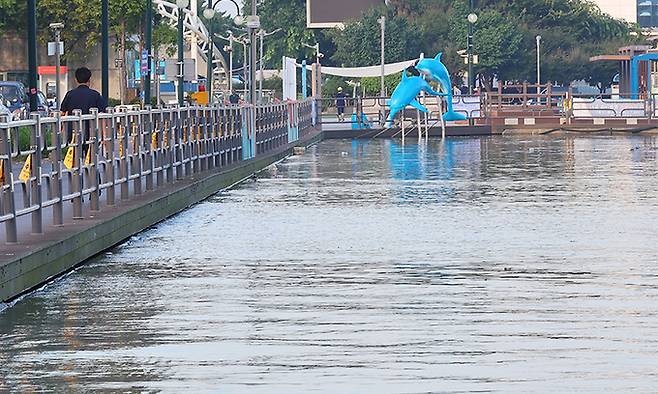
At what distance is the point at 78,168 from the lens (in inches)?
790

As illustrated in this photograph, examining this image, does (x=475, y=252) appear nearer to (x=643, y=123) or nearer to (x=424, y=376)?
(x=424, y=376)

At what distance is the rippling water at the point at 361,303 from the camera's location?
1057 centimetres

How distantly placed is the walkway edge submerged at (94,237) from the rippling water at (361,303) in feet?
0.68

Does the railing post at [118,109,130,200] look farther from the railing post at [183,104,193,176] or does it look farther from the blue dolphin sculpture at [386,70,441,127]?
the blue dolphin sculpture at [386,70,441,127]

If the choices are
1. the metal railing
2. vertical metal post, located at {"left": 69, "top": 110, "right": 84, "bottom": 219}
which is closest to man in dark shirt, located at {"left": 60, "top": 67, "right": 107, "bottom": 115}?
vertical metal post, located at {"left": 69, "top": 110, "right": 84, "bottom": 219}

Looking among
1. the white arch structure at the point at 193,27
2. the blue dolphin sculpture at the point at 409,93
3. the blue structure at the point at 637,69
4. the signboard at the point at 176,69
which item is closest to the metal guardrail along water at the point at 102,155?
the blue dolphin sculpture at the point at 409,93

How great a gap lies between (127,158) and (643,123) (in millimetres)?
48327

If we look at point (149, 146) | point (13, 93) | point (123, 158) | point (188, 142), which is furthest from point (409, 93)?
point (123, 158)

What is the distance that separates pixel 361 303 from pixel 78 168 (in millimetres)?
6686

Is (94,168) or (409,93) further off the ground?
(409,93)

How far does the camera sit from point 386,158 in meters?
43.9

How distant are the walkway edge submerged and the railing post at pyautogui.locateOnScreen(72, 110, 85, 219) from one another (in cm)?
35

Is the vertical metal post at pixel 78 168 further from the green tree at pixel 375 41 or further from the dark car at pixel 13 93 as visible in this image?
the green tree at pixel 375 41

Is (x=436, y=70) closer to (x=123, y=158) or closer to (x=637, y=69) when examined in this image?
(x=637, y=69)
